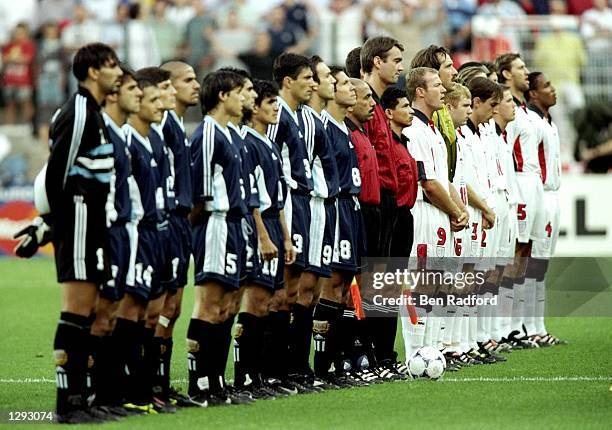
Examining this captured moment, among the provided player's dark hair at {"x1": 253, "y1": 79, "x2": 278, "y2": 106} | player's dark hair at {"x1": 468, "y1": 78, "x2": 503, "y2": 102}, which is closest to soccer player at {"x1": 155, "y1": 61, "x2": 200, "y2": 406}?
player's dark hair at {"x1": 253, "y1": 79, "x2": 278, "y2": 106}

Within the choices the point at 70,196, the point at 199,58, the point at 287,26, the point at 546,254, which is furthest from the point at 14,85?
the point at 70,196

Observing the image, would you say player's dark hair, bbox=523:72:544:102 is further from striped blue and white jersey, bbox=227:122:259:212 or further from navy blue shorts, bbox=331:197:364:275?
striped blue and white jersey, bbox=227:122:259:212

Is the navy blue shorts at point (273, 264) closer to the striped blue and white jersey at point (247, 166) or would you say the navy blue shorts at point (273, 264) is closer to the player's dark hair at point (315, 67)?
the striped blue and white jersey at point (247, 166)

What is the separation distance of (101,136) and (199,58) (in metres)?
17.4

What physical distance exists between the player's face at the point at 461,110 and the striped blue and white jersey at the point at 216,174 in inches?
139

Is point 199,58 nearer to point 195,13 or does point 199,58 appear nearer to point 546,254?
point 195,13

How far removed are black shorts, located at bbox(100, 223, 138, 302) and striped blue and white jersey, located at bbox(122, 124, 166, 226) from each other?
171mm

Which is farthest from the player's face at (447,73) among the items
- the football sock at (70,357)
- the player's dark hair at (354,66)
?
the football sock at (70,357)

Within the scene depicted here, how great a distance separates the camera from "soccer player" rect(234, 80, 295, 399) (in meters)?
10.6

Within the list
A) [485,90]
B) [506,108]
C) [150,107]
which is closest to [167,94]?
[150,107]

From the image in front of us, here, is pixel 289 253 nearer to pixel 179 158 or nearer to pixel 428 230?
pixel 179 158

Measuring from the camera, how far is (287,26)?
2642 centimetres

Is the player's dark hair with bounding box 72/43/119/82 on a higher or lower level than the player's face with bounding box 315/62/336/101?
lower

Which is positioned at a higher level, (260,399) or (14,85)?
(14,85)
